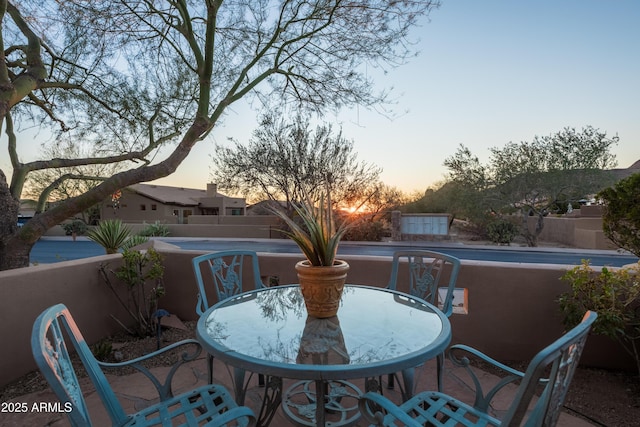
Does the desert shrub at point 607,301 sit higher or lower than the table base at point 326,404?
higher

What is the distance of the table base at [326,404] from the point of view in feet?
7.04

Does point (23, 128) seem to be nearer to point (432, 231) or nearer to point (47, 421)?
point (47, 421)

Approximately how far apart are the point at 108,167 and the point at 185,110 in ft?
53.9

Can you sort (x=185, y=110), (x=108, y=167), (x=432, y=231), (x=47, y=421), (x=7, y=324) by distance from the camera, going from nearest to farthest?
(x=47, y=421) < (x=7, y=324) < (x=185, y=110) < (x=432, y=231) < (x=108, y=167)

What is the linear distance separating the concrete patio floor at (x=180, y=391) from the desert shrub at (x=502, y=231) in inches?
559

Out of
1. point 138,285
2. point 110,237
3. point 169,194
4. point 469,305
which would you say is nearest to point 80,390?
point 138,285

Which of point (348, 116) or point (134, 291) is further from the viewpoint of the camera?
point (348, 116)

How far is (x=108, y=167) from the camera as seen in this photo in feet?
64.3

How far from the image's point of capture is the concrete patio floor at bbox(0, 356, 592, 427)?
219 cm

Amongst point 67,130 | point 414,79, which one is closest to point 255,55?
point 414,79

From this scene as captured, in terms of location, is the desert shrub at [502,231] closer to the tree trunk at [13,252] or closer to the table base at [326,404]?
the table base at [326,404]

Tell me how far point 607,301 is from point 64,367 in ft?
10.5

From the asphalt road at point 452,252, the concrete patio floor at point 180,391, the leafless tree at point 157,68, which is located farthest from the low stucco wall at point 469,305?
the asphalt road at point 452,252

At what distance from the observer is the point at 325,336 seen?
5.56ft
